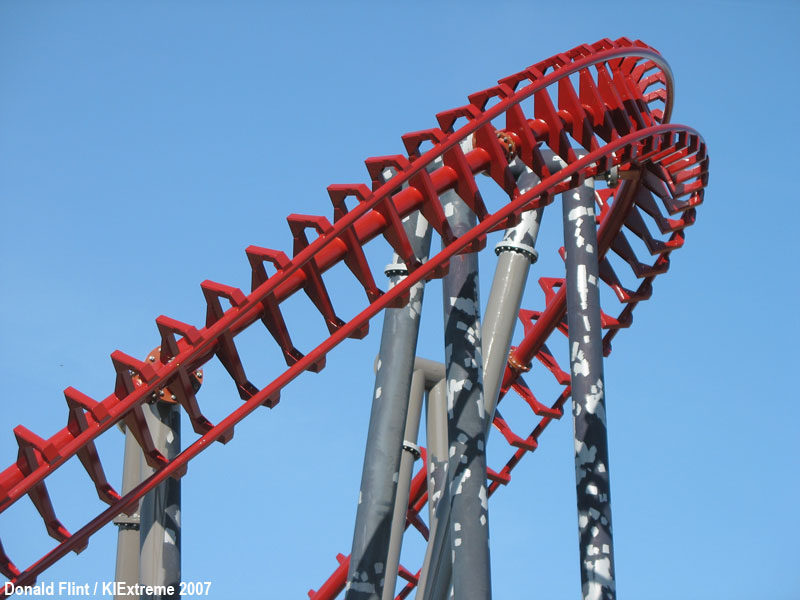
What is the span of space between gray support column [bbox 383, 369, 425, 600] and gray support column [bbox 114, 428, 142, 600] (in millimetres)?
1855

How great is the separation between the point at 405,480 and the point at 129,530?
2107 millimetres

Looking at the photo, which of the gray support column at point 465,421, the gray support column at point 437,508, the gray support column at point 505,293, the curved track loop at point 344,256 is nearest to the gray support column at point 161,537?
the curved track loop at point 344,256

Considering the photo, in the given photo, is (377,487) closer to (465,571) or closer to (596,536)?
Result: (465,571)

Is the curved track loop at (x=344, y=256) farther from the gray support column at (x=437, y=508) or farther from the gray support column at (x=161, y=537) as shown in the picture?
the gray support column at (x=437, y=508)

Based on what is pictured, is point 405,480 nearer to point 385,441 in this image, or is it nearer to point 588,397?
point 588,397

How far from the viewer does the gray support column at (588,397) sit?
24.9 ft

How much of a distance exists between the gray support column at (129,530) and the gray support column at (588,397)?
9.76 ft

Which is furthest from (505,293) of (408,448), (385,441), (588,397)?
(385,441)

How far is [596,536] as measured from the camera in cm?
764

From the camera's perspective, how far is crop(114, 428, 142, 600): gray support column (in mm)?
8352

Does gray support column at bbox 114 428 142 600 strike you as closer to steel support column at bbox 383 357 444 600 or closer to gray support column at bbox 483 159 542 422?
steel support column at bbox 383 357 444 600

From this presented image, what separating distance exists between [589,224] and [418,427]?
206 cm

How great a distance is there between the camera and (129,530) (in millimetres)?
8547

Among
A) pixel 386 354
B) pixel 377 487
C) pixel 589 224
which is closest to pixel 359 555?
pixel 377 487
